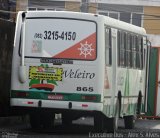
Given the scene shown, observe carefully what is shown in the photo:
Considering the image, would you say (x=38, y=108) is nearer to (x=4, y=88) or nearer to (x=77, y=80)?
(x=77, y=80)

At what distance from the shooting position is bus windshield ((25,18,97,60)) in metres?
17.9

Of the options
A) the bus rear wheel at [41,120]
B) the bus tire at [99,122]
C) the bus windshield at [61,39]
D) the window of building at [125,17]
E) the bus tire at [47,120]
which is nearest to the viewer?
the bus windshield at [61,39]

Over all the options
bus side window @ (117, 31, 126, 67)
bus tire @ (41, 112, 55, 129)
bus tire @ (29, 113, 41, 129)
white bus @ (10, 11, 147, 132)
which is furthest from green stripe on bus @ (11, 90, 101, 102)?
bus side window @ (117, 31, 126, 67)

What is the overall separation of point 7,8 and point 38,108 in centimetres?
2735

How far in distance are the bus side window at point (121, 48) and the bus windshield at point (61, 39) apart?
188 cm

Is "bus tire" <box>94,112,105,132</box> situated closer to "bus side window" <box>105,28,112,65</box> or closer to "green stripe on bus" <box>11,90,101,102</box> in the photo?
"green stripe on bus" <box>11,90,101,102</box>

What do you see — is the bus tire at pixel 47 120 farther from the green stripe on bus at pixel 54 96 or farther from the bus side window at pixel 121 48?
the bus side window at pixel 121 48

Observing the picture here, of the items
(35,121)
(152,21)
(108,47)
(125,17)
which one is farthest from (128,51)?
(125,17)

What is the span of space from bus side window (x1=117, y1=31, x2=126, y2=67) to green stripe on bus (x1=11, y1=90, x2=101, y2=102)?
2.24 meters

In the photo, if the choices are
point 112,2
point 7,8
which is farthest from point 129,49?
point 112,2

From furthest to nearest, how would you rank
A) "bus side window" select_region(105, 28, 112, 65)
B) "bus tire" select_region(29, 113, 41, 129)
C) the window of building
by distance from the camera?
the window of building
"bus tire" select_region(29, 113, 41, 129)
"bus side window" select_region(105, 28, 112, 65)

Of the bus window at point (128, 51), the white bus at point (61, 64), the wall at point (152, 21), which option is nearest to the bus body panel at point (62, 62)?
the white bus at point (61, 64)

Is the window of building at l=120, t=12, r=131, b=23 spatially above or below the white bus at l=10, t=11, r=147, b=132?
above

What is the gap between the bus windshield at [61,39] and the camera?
58.7ft
